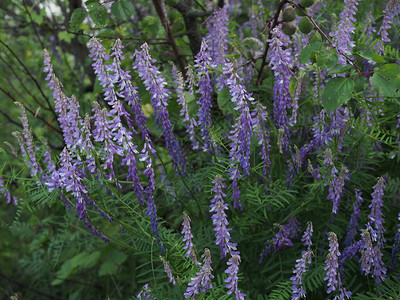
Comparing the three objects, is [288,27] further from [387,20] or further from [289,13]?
[387,20]

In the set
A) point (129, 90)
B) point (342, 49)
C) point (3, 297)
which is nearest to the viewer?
point (129, 90)

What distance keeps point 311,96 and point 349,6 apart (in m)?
0.42

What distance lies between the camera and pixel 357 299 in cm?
171

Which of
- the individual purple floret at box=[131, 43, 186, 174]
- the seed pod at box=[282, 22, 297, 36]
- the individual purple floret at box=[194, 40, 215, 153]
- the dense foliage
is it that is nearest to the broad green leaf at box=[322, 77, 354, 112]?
the dense foliage

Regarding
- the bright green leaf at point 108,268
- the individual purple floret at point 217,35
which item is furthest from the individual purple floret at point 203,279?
the bright green leaf at point 108,268

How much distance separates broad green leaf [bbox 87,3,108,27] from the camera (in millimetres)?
2039

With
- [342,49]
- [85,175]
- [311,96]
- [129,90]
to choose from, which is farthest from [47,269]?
[342,49]

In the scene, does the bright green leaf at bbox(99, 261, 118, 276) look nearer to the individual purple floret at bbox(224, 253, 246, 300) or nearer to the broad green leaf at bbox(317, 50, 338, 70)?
the individual purple floret at bbox(224, 253, 246, 300)

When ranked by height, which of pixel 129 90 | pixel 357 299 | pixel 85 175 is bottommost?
pixel 357 299

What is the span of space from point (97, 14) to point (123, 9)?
136mm

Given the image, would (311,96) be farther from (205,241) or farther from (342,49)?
(205,241)

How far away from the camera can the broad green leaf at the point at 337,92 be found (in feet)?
4.95

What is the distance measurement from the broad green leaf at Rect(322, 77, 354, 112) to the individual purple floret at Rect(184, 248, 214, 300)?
0.64 meters

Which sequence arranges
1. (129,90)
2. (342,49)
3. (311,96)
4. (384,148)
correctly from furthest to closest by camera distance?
(384,148) < (311,96) < (342,49) < (129,90)
